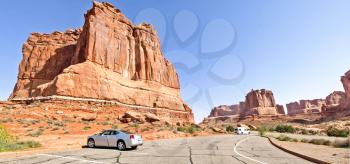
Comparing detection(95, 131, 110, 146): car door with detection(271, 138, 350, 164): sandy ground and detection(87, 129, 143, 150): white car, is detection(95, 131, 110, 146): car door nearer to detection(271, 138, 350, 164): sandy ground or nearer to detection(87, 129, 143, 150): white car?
detection(87, 129, 143, 150): white car

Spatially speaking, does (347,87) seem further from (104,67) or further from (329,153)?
(329,153)

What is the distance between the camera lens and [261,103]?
17488cm

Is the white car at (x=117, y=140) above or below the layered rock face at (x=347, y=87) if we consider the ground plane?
below

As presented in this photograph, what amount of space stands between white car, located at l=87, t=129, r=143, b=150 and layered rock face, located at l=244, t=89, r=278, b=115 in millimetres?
163183

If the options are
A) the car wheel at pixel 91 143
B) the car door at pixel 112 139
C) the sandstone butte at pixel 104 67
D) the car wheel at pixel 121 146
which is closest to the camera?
the car wheel at pixel 121 146

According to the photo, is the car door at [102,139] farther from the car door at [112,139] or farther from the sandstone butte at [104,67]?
the sandstone butte at [104,67]

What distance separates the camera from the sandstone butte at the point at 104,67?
53688 millimetres

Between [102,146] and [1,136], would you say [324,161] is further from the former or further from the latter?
[1,136]

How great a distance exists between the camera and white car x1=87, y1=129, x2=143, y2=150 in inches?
647

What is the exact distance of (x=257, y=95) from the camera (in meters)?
177

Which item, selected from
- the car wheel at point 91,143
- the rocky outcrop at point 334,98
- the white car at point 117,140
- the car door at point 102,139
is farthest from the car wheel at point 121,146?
the rocky outcrop at point 334,98

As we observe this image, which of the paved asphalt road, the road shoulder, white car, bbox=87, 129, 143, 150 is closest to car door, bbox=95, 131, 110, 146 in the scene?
white car, bbox=87, 129, 143, 150

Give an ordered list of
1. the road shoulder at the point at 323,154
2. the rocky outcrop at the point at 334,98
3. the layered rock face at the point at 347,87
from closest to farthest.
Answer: the road shoulder at the point at 323,154 → the layered rock face at the point at 347,87 → the rocky outcrop at the point at 334,98

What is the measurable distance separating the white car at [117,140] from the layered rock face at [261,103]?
163183 millimetres
